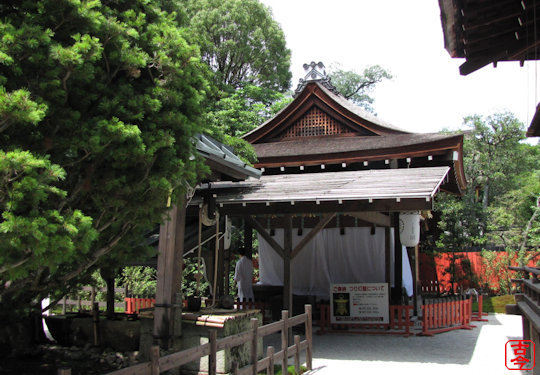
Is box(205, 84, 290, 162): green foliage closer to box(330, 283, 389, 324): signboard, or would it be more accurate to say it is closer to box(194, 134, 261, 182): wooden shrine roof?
box(330, 283, 389, 324): signboard

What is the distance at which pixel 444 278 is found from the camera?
782 inches

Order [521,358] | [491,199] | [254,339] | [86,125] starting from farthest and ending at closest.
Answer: [491,199] < [521,358] < [254,339] < [86,125]

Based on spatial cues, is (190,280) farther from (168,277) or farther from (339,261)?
(168,277)

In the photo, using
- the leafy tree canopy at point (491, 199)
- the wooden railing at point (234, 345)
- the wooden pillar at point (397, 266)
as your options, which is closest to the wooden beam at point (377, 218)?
the wooden pillar at point (397, 266)

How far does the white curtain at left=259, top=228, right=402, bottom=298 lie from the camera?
13.7 m

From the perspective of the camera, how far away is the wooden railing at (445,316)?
10.8 metres

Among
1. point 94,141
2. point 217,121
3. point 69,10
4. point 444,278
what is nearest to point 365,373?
point 94,141

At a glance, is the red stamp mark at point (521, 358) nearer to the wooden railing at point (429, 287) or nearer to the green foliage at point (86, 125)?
the green foliage at point (86, 125)

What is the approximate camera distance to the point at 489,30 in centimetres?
606

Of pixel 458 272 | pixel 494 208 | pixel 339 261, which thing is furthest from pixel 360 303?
pixel 494 208

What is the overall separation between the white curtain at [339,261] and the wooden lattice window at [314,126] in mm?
3005

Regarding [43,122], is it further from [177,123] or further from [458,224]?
[458,224]

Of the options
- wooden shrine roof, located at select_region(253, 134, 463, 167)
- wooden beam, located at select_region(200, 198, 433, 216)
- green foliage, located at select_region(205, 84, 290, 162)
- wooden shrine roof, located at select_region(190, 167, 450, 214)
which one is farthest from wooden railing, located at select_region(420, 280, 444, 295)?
wooden beam, located at select_region(200, 198, 433, 216)

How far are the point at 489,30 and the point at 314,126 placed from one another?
9468 millimetres
